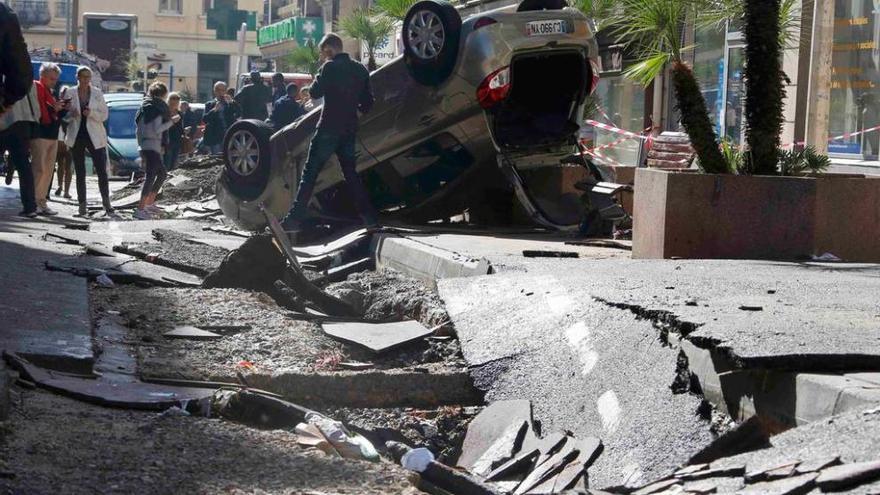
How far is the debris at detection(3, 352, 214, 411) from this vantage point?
17.6ft

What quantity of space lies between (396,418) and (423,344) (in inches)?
53.4

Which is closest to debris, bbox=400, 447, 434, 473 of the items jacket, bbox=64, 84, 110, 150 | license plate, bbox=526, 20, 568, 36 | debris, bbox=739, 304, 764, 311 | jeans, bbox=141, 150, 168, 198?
debris, bbox=739, 304, 764, 311

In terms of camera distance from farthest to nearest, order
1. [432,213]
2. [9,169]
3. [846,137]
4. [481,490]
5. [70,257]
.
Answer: [9,169] → [846,137] → [432,213] → [70,257] → [481,490]

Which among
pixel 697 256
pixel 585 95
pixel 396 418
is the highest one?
pixel 585 95

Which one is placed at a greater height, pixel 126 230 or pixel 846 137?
pixel 846 137

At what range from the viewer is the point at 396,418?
618 centimetres

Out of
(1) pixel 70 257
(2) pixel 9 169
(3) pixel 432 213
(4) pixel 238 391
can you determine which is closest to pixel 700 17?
(3) pixel 432 213

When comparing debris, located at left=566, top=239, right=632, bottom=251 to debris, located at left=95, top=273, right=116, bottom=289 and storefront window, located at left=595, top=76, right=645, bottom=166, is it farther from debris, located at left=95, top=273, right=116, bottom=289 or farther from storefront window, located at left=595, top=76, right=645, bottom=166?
storefront window, located at left=595, top=76, right=645, bottom=166

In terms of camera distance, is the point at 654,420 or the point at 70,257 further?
the point at 70,257

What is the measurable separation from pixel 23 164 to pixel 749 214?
940cm

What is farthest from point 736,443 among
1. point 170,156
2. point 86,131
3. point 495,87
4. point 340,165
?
point 170,156

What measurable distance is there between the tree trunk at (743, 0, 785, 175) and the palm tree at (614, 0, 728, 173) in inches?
9.5

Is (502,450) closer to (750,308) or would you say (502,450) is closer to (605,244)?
(750,308)

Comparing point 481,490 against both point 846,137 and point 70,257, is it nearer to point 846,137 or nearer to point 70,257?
point 70,257
